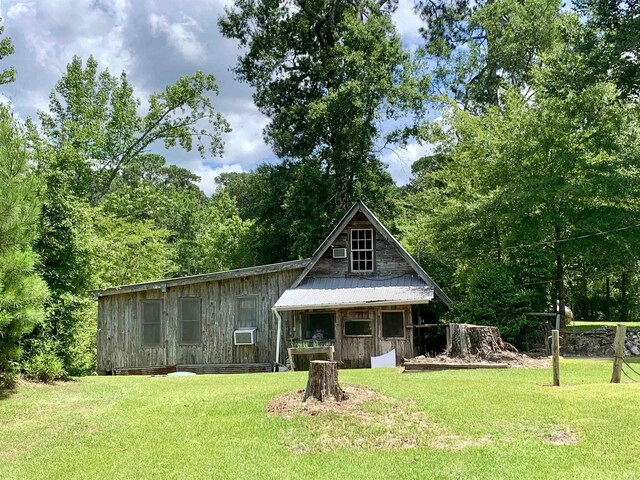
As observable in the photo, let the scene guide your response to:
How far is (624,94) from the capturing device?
1909cm

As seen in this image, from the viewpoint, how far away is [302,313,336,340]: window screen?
1902 centimetres

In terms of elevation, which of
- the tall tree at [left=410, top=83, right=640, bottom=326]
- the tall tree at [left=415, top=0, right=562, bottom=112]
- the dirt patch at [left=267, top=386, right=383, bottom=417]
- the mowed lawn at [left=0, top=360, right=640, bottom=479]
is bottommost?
the mowed lawn at [left=0, top=360, right=640, bottom=479]

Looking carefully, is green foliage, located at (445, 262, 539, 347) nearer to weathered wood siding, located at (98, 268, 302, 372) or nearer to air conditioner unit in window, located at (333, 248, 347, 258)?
air conditioner unit in window, located at (333, 248, 347, 258)

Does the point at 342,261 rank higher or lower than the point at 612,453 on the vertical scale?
higher

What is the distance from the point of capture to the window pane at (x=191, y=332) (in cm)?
2002

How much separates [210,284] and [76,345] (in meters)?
7.11

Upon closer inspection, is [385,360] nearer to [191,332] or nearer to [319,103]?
[191,332]

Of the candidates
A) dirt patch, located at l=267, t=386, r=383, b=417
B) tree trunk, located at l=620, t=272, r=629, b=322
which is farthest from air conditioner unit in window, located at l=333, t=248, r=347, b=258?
tree trunk, located at l=620, t=272, r=629, b=322

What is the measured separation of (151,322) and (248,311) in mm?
3618

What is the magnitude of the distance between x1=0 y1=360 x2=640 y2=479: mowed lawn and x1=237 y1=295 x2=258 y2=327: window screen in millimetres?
8416

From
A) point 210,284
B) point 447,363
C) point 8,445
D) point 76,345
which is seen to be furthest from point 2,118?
point 447,363

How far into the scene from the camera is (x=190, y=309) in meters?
20.1

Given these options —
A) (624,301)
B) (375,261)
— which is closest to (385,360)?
(375,261)

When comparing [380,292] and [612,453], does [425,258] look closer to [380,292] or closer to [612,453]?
[380,292]
